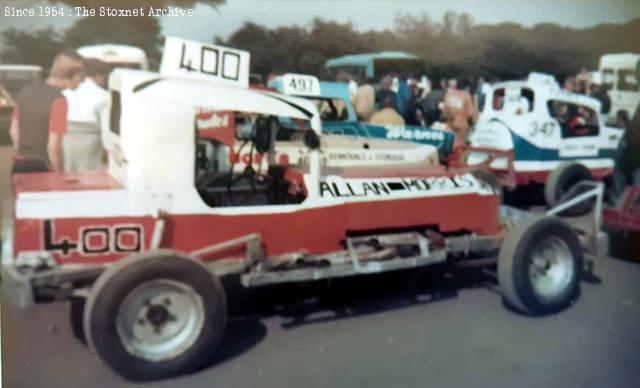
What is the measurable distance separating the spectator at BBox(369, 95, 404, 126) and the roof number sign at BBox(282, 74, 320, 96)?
0.98 feet

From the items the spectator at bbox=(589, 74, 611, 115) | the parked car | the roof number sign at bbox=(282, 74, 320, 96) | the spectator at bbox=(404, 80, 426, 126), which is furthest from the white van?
the parked car

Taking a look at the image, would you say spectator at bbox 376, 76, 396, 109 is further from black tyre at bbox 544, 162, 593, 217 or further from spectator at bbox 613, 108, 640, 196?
spectator at bbox 613, 108, 640, 196

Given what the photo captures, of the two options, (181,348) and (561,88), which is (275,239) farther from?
(561,88)

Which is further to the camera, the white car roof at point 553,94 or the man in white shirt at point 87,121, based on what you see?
the white car roof at point 553,94

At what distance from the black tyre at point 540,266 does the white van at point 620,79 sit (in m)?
0.58

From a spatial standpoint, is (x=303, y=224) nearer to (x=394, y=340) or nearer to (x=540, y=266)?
(x=394, y=340)

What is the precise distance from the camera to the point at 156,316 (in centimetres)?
246

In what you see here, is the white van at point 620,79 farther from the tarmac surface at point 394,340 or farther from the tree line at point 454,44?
the tarmac surface at point 394,340

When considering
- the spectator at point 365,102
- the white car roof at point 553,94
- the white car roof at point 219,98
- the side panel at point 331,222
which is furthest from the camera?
the white car roof at point 553,94

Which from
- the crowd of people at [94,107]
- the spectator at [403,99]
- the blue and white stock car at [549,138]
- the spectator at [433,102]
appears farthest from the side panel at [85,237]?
the blue and white stock car at [549,138]

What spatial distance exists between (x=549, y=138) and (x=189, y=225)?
167cm

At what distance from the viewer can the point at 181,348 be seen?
97.6 inches

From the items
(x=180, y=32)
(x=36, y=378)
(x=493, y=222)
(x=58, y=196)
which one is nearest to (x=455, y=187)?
(x=493, y=222)

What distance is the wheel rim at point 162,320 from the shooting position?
2.42 m
